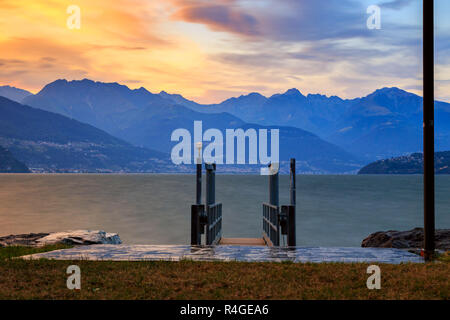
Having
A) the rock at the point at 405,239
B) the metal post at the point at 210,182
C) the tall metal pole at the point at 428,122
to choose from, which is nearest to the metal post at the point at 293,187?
the metal post at the point at 210,182

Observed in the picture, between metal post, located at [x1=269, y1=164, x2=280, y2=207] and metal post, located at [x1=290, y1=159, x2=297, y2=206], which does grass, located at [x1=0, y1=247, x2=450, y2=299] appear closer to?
metal post, located at [x1=290, y1=159, x2=297, y2=206]

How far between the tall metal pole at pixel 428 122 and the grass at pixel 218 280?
1.00 meters

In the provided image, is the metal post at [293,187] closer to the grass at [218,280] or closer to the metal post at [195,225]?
the metal post at [195,225]

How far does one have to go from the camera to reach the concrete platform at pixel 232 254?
9234 mm

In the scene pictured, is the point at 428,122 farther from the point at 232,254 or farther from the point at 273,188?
the point at 273,188

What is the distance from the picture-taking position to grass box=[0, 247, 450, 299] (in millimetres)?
6391

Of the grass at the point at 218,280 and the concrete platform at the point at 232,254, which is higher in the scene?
the grass at the point at 218,280

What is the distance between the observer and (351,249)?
11227 millimetres

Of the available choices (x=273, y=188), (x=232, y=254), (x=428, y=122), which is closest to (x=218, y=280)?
(x=232, y=254)

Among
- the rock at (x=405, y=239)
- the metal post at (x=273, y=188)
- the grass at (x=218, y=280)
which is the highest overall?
the metal post at (x=273, y=188)

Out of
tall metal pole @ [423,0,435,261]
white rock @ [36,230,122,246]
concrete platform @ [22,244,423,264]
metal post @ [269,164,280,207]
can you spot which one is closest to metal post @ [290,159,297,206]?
metal post @ [269,164,280,207]

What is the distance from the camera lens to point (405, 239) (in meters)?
15.8
